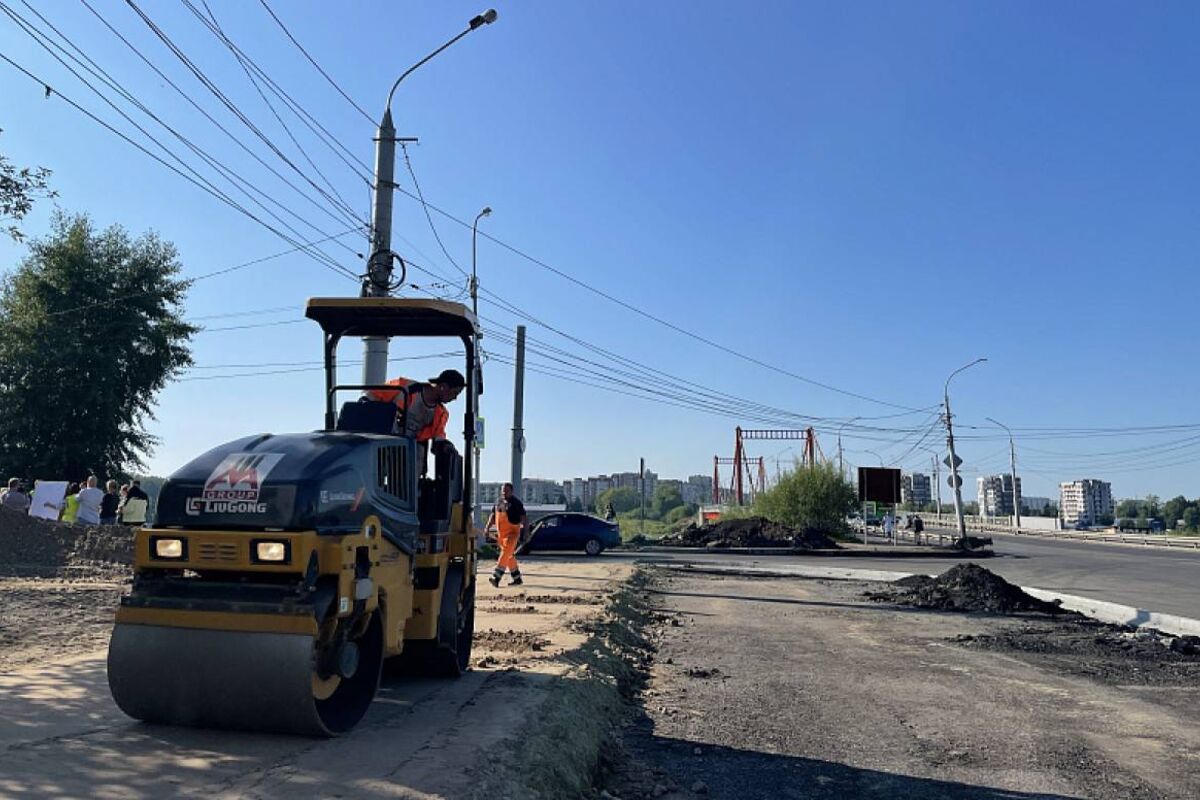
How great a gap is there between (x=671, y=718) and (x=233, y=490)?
13.2ft

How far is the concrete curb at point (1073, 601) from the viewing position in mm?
12828

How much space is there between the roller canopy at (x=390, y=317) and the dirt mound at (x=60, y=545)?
11.5 meters

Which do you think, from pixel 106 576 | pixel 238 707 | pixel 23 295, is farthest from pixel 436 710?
pixel 23 295

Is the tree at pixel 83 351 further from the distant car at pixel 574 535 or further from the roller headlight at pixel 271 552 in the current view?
the roller headlight at pixel 271 552

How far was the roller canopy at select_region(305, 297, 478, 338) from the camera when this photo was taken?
22.2 ft

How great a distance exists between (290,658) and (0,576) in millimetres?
12796

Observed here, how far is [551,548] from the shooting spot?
93.6ft

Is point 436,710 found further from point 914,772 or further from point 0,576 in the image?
point 0,576

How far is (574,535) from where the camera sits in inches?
1118

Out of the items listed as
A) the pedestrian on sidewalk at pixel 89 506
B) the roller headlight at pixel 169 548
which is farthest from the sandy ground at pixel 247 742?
the pedestrian on sidewalk at pixel 89 506

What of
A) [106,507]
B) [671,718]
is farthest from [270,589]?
[106,507]

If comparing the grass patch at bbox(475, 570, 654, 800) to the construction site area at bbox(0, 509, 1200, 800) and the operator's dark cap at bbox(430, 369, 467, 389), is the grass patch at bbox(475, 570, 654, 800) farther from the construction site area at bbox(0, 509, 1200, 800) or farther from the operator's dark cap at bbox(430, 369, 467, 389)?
the operator's dark cap at bbox(430, 369, 467, 389)

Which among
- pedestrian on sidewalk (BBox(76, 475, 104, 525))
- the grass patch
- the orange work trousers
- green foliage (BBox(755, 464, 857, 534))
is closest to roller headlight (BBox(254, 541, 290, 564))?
the grass patch

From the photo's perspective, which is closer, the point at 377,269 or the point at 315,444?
the point at 315,444
